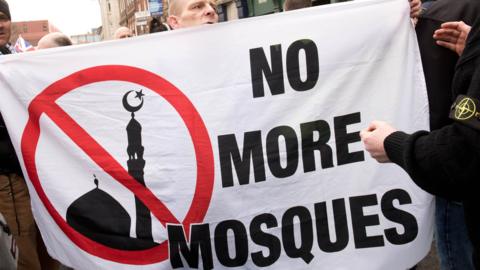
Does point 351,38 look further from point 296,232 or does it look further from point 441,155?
point 441,155

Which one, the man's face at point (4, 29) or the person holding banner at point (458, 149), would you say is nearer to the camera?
the person holding banner at point (458, 149)

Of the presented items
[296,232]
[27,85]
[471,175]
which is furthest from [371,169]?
[27,85]

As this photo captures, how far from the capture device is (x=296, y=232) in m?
2.42

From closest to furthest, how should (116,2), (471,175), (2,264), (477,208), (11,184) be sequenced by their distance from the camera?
(471,175) < (477,208) < (2,264) < (11,184) < (116,2)

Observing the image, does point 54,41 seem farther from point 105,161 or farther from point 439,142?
point 439,142

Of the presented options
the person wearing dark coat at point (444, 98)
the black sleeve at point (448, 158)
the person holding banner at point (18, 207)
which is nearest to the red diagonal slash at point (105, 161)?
the person holding banner at point (18, 207)

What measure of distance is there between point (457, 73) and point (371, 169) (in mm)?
1050

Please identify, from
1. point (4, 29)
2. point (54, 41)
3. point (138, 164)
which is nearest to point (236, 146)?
point (138, 164)

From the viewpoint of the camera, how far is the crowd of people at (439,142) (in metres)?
1.31

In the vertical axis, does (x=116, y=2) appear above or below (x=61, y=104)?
above

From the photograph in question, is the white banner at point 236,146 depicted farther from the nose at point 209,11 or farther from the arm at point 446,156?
the arm at point 446,156

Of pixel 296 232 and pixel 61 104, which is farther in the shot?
pixel 61 104

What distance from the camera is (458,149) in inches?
51.1

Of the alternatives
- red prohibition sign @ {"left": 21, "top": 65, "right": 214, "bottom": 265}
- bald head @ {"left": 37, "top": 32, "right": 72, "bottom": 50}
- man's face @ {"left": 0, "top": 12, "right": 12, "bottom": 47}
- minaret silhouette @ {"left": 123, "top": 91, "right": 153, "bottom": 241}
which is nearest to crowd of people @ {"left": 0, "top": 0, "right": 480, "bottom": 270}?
man's face @ {"left": 0, "top": 12, "right": 12, "bottom": 47}
